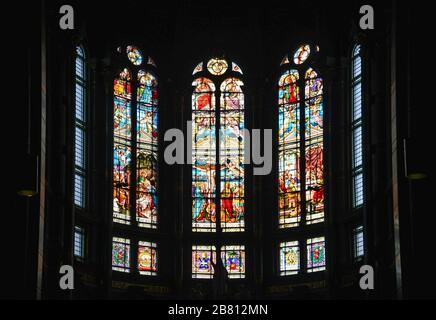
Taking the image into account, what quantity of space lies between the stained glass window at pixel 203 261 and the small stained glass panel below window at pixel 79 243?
4.27m

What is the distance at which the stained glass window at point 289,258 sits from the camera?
159ft

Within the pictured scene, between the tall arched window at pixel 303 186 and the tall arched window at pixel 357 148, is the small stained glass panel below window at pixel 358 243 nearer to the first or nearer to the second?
the tall arched window at pixel 357 148

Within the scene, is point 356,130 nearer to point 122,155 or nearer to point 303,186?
point 303,186

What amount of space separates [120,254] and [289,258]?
548 cm

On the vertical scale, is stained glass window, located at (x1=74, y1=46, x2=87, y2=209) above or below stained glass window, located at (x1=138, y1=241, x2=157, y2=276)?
above

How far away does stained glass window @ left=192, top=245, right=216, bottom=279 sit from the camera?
4931 centimetres

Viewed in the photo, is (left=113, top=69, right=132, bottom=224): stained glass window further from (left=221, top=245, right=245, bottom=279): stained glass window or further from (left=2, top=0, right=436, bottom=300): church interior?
(left=221, top=245, right=245, bottom=279): stained glass window

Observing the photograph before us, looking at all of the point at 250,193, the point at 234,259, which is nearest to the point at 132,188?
the point at 250,193

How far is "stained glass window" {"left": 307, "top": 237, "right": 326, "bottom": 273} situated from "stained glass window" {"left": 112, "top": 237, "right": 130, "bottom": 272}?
5825mm

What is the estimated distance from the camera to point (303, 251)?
159 feet

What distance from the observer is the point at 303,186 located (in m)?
49.2

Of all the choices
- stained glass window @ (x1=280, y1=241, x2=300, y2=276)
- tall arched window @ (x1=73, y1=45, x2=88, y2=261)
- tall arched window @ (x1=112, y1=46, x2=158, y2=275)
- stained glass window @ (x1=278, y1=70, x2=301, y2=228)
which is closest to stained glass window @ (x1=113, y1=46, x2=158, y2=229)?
tall arched window @ (x1=112, y1=46, x2=158, y2=275)
